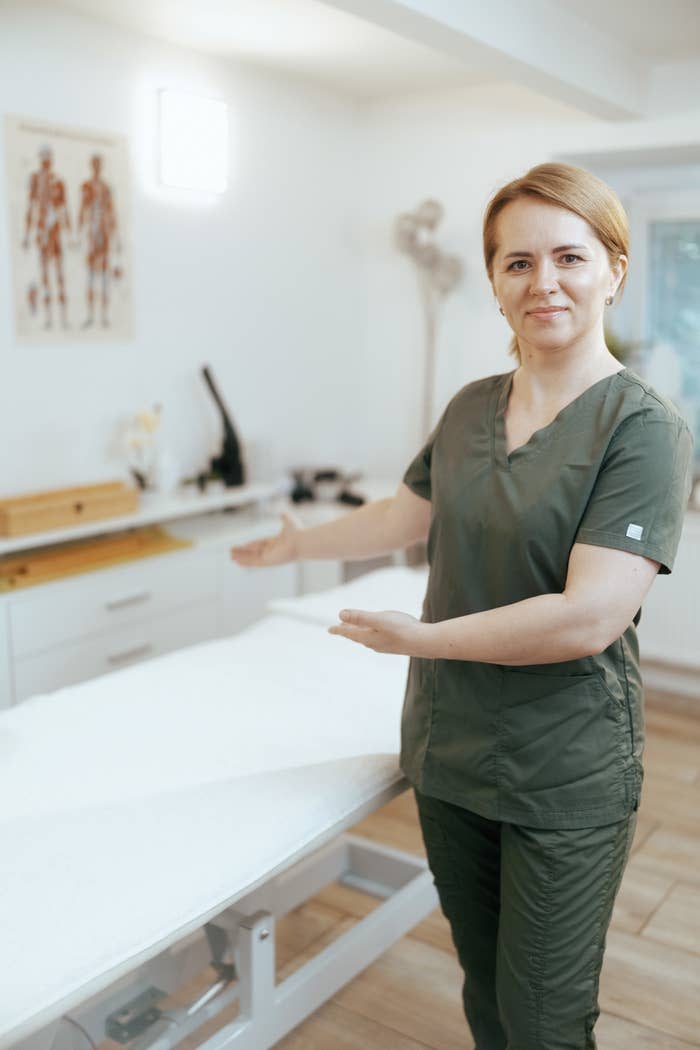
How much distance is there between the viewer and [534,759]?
1.40 meters

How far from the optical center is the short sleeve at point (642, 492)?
1287 millimetres

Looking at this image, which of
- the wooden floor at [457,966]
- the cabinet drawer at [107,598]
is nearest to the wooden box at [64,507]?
the cabinet drawer at [107,598]

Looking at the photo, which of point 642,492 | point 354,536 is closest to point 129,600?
point 354,536

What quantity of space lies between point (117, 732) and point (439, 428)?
0.81 m

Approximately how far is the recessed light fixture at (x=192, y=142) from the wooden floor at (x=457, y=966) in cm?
206

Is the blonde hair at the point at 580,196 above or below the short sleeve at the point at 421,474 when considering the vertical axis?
above

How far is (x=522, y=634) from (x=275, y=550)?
0.72 meters

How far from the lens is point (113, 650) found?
300 centimetres

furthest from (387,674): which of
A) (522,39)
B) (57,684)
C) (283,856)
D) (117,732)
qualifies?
(522,39)

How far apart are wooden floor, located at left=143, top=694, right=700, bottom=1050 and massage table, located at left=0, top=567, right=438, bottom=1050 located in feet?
0.20

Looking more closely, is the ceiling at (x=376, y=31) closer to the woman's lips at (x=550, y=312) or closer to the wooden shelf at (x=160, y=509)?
the woman's lips at (x=550, y=312)

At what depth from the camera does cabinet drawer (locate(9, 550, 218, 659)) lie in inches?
108

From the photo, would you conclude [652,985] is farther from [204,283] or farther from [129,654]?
[204,283]

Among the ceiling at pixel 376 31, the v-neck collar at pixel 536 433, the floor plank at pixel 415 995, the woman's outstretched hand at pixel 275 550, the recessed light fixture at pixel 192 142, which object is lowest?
the floor plank at pixel 415 995
